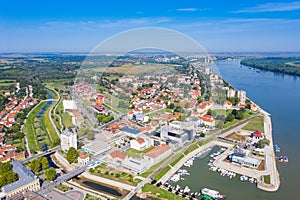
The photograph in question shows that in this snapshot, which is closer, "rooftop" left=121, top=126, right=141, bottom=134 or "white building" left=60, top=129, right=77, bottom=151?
→ "white building" left=60, top=129, right=77, bottom=151

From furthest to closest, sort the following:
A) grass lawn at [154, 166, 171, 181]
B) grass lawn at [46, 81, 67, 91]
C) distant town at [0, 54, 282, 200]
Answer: grass lawn at [46, 81, 67, 91] → grass lawn at [154, 166, 171, 181] → distant town at [0, 54, 282, 200]

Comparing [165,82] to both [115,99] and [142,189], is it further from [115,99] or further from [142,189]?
[142,189]

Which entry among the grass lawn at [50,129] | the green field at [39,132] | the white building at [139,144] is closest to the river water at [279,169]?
the white building at [139,144]

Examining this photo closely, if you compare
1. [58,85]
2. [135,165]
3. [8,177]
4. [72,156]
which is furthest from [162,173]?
[58,85]

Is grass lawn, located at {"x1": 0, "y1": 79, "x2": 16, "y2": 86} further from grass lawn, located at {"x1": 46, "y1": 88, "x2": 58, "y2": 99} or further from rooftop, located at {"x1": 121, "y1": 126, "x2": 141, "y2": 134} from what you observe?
rooftop, located at {"x1": 121, "y1": 126, "x2": 141, "y2": 134}

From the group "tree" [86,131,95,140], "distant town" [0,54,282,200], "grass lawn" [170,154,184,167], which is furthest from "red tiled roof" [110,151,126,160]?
"tree" [86,131,95,140]

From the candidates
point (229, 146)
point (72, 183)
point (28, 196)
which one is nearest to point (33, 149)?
point (72, 183)

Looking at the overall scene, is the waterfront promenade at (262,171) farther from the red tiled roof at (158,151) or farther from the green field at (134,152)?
the green field at (134,152)
